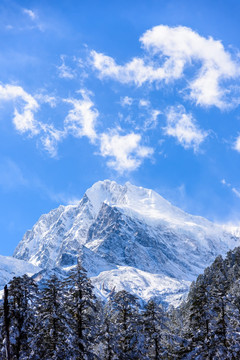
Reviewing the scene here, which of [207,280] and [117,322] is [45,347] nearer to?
[117,322]

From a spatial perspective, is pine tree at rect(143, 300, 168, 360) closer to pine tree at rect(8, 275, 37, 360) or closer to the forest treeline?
the forest treeline

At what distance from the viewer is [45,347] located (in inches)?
1240

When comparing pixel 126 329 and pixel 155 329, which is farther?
pixel 126 329

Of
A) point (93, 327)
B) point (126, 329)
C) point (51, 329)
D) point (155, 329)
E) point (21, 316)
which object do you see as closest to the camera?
point (51, 329)

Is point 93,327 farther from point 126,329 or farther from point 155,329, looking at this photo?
point 155,329

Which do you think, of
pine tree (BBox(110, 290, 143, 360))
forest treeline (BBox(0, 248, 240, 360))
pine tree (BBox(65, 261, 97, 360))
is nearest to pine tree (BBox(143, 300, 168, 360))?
forest treeline (BBox(0, 248, 240, 360))

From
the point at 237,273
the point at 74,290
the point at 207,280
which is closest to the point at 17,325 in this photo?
the point at 74,290

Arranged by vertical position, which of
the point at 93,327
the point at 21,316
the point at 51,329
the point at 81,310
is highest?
the point at 81,310

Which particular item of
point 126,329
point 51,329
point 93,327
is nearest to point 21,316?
point 51,329

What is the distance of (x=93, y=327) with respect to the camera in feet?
Result: 113

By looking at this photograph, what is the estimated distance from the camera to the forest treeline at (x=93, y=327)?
3168 centimetres

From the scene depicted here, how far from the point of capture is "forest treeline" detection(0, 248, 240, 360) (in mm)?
31678

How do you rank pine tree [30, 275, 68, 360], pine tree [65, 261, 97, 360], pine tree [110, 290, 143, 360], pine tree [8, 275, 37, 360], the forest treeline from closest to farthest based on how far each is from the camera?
pine tree [30, 275, 68, 360] → the forest treeline → pine tree [8, 275, 37, 360] → pine tree [65, 261, 97, 360] → pine tree [110, 290, 143, 360]

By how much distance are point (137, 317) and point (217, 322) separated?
7.12 metres
